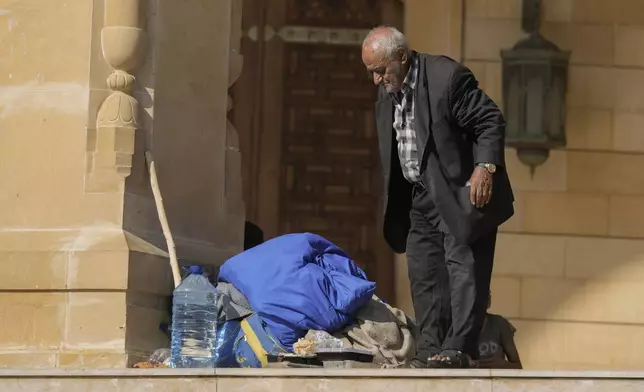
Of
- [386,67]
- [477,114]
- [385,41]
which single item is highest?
[385,41]

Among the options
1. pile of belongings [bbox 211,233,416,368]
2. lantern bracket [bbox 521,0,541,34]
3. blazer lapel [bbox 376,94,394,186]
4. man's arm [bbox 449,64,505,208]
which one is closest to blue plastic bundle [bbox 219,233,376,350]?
pile of belongings [bbox 211,233,416,368]

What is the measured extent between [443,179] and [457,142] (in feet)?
0.71

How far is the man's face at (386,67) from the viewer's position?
851cm

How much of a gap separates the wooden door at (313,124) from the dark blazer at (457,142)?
441 centimetres

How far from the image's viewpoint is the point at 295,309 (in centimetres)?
923

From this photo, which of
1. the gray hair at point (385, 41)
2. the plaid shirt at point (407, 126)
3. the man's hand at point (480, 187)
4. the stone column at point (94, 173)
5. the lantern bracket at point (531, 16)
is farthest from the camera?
the lantern bracket at point (531, 16)

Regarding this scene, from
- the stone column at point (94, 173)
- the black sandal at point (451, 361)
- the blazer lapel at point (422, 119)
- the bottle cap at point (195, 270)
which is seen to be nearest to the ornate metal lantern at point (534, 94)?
the stone column at point (94, 173)

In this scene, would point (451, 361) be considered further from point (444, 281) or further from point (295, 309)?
point (295, 309)

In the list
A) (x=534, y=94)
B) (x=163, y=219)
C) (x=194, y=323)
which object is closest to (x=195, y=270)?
(x=163, y=219)

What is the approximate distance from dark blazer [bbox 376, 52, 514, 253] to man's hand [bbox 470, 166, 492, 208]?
0.04m

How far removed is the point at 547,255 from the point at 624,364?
0.90m

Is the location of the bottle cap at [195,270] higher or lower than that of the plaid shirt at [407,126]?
lower

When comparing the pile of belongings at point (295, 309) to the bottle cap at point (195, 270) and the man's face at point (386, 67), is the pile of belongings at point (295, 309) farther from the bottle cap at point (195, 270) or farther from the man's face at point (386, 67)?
the man's face at point (386, 67)

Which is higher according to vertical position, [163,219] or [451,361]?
[163,219]
